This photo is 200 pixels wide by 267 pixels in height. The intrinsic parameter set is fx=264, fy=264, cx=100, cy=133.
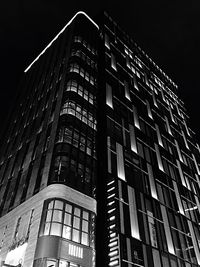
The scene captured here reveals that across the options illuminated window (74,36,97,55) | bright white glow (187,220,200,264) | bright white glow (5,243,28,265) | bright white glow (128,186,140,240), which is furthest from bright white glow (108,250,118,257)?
illuminated window (74,36,97,55)

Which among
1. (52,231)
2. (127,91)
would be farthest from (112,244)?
(127,91)

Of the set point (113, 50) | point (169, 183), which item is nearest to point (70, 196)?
point (169, 183)

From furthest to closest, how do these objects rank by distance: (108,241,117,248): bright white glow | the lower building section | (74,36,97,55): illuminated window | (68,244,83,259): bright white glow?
(74,36,97,55): illuminated window → (108,241,117,248): bright white glow → (68,244,83,259): bright white glow → the lower building section

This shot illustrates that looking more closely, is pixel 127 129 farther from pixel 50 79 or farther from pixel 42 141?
pixel 50 79

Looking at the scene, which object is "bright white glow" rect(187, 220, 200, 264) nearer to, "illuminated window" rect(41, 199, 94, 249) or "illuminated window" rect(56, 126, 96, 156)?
"illuminated window" rect(41, 199, 94, 249)

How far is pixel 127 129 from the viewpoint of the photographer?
37594 mm

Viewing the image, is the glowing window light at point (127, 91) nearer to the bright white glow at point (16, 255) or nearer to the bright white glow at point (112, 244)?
the bright white glow at point (112, 244)

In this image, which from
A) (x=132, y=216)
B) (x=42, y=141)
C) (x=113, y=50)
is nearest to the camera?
(x=132, y=216)

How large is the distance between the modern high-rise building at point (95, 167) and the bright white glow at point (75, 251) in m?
0.08

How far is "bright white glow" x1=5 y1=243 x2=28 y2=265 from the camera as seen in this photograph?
72.5ft

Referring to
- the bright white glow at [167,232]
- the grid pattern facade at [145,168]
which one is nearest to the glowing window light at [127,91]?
the grid pattern facade at [145,168]

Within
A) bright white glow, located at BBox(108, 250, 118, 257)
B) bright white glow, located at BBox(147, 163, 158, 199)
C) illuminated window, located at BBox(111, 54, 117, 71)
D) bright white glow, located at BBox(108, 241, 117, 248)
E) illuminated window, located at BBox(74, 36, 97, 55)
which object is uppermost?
illuminated window, located at BBox(74, 36, 97, 55)

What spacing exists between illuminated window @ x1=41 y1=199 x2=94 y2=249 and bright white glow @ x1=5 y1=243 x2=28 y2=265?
2449 millimetres

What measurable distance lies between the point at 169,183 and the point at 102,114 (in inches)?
537
